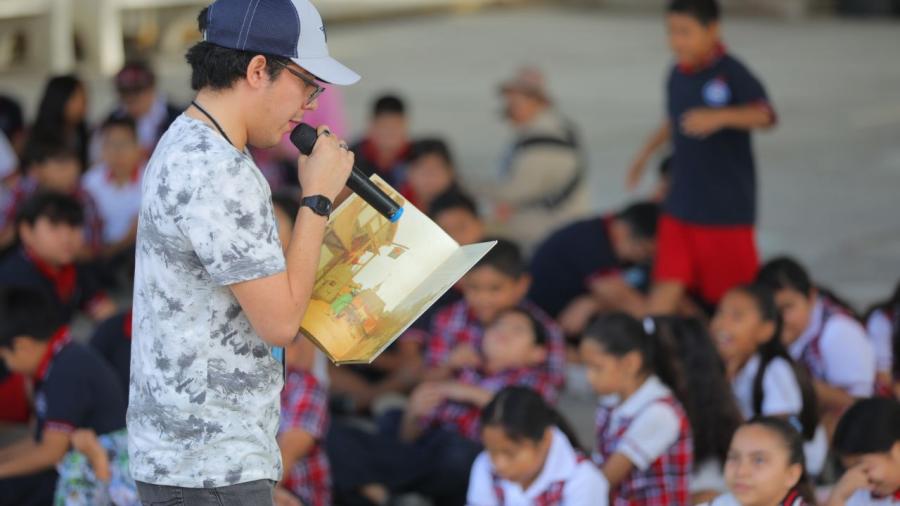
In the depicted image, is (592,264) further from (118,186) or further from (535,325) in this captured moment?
(118,186)

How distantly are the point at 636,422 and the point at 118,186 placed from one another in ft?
12.4

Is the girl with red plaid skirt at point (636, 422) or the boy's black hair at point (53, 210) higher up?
the boy's black hair at point (53, 210)

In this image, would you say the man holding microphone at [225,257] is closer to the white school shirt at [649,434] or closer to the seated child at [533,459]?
the seated child at [533,459]

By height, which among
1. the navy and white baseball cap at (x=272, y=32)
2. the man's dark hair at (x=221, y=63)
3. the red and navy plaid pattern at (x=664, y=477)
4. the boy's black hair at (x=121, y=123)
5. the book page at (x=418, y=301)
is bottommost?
the red and navy plaid pattern at (x=664, y=477)

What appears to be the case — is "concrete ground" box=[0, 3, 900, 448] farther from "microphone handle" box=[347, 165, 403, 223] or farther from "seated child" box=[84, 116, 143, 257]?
"microphone handle" box=[347, 165, 403, 223]

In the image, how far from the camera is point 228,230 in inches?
93.4

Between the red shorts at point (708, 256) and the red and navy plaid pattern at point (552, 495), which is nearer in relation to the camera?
the red and navy plaid pattern at point (552, 495)

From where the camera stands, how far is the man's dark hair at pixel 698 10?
526 centimetres

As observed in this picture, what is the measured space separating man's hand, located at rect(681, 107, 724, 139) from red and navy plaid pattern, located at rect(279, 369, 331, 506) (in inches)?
68.0

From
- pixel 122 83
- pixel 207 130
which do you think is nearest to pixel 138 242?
pixel 207 130

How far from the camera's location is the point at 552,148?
22.0 ft

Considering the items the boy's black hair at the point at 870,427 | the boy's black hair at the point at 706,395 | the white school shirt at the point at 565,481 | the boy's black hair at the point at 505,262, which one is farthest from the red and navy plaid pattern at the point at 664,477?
the boy's black hair at the point at 505,262

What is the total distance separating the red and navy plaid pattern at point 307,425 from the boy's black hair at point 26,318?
723 mm

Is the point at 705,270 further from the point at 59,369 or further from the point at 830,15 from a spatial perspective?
the point at 830,15
